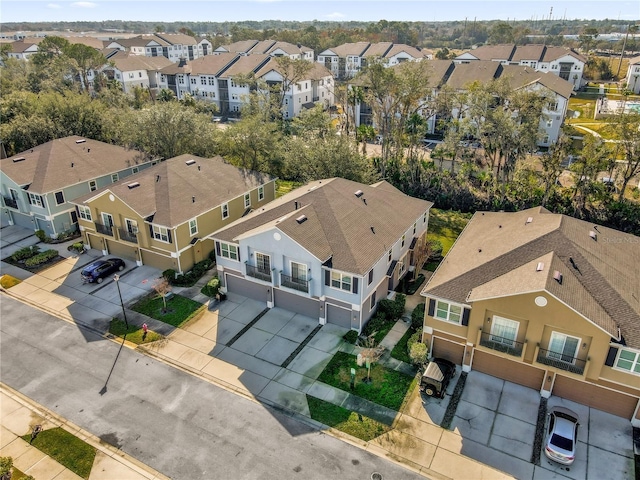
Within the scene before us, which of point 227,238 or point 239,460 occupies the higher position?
point 227,238

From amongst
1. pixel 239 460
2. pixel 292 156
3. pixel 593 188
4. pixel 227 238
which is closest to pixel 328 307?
pixel 227 238

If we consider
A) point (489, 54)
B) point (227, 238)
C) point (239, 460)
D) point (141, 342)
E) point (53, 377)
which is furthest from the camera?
point (489, 54)

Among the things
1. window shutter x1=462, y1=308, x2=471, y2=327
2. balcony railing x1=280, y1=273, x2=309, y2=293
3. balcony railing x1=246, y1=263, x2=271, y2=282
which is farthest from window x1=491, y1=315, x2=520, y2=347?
balcony railing x1=246, y1=263, x2=271, y2=282

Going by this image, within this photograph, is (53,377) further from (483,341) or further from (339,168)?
(339,168)

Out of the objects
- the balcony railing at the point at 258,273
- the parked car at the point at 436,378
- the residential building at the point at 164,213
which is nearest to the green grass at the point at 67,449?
the balcony railing at the point at 258,273

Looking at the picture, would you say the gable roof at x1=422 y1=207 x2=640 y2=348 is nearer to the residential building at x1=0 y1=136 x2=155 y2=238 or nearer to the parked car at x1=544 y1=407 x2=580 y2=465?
the parked car at x1=544 y1=407 x2=580 y2=465

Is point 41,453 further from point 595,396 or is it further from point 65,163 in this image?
point 65,163
